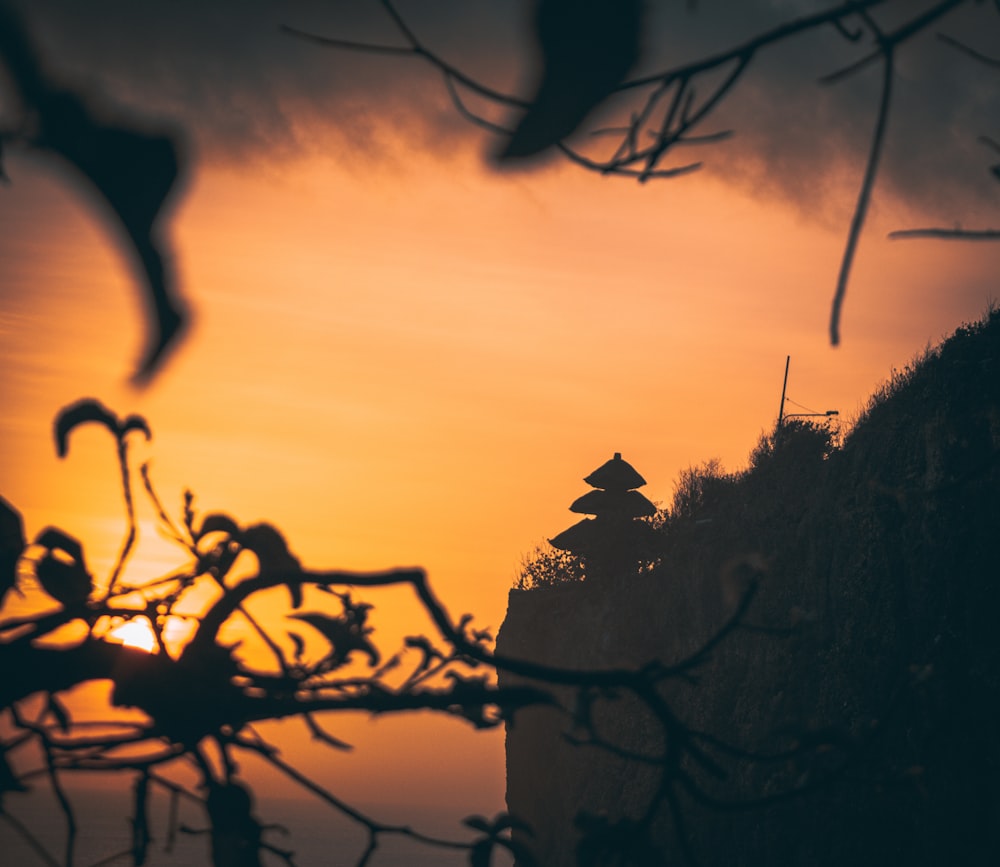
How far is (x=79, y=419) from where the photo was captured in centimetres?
127

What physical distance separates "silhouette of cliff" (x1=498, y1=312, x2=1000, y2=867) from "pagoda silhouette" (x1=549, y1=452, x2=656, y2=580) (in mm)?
2986

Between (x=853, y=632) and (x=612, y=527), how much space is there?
1035 cm

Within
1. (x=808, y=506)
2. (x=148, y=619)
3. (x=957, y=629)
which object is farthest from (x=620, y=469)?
(x=148, y=619)

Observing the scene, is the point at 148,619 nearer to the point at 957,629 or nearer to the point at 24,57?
the point at 24,57

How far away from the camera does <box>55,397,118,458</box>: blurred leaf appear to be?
1201 mm

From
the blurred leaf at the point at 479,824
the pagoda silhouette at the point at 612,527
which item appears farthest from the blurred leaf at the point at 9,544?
the pagoda silhouette at the point at 612,527

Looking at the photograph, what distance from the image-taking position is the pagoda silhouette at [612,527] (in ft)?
67.6

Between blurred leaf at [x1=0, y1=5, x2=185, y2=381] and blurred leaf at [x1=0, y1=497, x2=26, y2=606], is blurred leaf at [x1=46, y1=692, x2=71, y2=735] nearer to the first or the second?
blurred leaf at [x1=0, y1=497, x2=26, y2=606]

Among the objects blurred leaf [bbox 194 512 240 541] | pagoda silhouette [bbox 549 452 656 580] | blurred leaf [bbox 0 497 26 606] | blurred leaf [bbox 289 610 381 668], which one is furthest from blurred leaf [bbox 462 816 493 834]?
pagoda silhouette [bbox 549 452 656 580]

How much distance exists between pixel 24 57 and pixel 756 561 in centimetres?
103

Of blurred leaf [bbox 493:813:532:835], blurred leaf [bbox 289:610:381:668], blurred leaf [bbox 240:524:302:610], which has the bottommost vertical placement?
blurred leaf [bbox 493:813:532:835]

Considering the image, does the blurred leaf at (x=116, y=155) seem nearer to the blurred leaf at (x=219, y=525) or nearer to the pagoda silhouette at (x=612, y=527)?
the blurred leaf at (x=219, y=525)

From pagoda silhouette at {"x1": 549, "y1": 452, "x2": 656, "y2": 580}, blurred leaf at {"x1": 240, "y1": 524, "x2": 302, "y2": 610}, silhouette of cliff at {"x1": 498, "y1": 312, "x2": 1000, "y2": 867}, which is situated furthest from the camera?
pagoda silhouette at {"x1": 549, "y1": 452, "x2": 656, "y2": 580}

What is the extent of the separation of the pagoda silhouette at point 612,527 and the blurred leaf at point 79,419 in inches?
736
